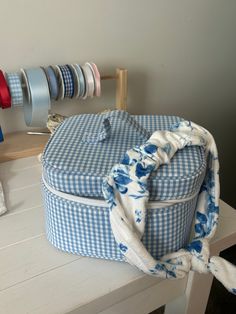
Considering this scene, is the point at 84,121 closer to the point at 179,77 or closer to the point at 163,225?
the point at 163,225

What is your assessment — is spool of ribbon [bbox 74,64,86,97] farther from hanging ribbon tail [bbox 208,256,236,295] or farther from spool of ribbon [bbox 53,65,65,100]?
hanging ribbon tail [bbox 208,256,236,295]

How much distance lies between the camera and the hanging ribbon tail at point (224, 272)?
39 cm

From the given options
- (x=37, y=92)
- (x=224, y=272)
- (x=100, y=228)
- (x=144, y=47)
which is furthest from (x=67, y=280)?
(x=144, y=47)

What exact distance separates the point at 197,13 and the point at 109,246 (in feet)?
2.35

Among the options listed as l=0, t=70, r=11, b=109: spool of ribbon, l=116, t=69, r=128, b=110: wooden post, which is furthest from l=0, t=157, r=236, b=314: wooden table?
l=116, t=69, r=128, b=110: wooden post

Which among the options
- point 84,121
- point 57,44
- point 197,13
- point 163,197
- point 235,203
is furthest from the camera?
point 235,203

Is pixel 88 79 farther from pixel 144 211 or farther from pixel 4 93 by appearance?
pixel 144 211

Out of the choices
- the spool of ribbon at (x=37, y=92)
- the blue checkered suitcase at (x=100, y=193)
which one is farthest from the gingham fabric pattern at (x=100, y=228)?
the spool of ribbon at (x=37, y=92)

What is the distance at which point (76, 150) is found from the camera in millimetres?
436

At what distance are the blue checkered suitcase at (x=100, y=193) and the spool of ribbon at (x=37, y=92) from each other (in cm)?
22

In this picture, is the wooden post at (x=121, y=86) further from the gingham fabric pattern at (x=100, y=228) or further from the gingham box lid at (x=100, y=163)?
the gingham fabric pattern at (x=100, y=228)

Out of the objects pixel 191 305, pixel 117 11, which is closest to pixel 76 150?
pixel 191 305

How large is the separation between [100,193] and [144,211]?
0.06 metres

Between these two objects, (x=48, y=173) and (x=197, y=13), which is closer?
(x=48, y=173)
